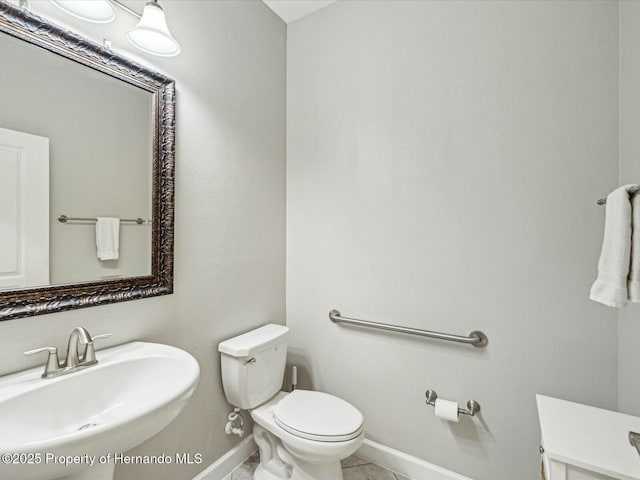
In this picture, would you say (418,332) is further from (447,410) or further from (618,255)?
(618,255)

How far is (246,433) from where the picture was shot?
1.76 meters

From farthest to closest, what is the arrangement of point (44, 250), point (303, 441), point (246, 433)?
point (246, 433)
point (303, 441)
point (44, 250)

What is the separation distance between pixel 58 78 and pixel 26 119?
0.18 m

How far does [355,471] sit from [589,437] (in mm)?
1138

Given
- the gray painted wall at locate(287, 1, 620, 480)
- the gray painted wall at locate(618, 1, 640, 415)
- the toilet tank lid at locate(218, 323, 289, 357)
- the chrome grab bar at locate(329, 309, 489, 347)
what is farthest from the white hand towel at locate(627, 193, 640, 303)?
the toilet tank lid at locate(218, 323, 289, 357)

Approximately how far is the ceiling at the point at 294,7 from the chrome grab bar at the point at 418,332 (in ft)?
6.04

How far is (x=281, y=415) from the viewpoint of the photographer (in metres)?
1.45

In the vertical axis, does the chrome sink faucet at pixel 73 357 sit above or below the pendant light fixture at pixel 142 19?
below

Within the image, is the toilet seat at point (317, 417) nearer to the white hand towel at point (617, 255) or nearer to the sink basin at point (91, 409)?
the sink basin at point (91, 409)

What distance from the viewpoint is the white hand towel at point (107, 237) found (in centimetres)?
116

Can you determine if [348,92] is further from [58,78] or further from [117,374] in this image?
[117,374]

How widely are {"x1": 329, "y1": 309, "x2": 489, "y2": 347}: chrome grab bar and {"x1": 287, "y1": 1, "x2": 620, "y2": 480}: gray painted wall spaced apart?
40 millimetres

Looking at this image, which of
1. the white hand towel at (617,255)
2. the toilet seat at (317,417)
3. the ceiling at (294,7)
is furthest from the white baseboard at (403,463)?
the ceiling at (294,7)

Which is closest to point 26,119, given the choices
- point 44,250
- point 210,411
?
point 44,250
